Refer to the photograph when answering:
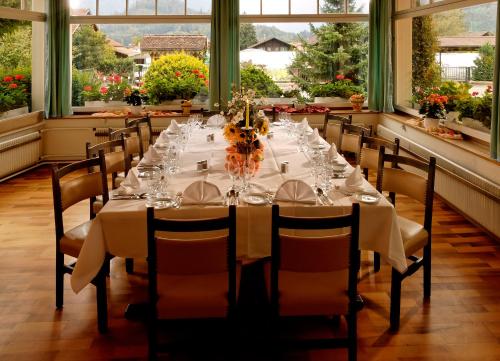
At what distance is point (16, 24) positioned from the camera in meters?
7.78

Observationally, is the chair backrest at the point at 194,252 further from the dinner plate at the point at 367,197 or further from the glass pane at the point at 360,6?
the glass pane at the point at 360,6

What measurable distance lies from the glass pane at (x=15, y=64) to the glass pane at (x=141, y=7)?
143 cm

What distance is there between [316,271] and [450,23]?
195 inches

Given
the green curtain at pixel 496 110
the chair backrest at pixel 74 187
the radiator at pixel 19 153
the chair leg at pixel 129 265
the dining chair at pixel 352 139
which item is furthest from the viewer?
the radiator at pixel 19 153

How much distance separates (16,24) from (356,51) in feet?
16.0

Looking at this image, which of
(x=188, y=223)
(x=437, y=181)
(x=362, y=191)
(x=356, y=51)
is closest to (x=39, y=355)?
(x=188, y=223)

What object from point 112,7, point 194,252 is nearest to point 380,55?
point 112,7

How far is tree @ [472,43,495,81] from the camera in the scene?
5578 mm

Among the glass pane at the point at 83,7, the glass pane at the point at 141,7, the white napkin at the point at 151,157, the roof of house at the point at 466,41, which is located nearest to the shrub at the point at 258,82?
the glass pane at the point at 141,7

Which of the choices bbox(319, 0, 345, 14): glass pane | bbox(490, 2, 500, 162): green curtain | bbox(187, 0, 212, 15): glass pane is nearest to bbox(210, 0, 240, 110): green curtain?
bbox(187, 0, 212, 15): glass pane

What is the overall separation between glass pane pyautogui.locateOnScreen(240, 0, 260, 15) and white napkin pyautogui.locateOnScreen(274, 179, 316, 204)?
5.63m

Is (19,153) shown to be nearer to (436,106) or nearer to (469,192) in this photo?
(436,106)

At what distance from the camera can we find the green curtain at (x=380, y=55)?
799 cm

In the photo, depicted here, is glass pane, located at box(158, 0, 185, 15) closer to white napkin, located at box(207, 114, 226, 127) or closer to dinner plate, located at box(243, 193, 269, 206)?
white napkin, located at box(207, 114, 226, 127)
